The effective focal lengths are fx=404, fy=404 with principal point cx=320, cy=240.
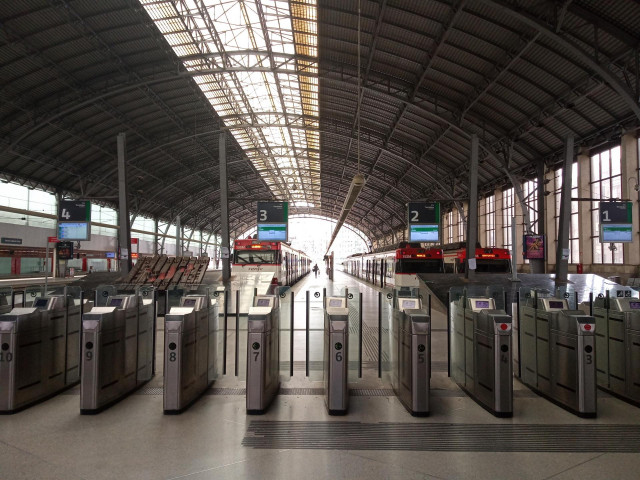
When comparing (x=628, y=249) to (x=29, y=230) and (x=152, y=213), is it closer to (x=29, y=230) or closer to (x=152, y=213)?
(x=29, y=230)

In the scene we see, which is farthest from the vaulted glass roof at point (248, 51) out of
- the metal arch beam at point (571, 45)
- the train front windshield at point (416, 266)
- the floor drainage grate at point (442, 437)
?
the floor drainage grate at point (442, 437)

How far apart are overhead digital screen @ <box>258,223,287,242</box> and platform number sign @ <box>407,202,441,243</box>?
6642 millimetres

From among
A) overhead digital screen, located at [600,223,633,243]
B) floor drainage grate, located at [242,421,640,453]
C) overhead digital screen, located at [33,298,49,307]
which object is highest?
overhead digital screen, located at [600,223,633,243]

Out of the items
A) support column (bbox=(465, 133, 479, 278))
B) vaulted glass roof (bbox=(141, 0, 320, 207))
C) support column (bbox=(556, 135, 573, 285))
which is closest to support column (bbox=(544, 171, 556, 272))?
support column (bbox=(465, 133, 479, 278))

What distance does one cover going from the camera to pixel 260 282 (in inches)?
543

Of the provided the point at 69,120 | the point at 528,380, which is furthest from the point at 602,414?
the point at 69,120

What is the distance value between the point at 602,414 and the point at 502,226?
97.3ft

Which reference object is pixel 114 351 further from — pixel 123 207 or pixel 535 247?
pixel 535 247

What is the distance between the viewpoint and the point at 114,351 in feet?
17.0

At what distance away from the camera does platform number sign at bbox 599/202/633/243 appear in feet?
52.1

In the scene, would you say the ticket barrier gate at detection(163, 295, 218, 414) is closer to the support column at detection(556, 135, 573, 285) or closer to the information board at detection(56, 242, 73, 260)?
the support column at detection(556, 135, 573, 285)

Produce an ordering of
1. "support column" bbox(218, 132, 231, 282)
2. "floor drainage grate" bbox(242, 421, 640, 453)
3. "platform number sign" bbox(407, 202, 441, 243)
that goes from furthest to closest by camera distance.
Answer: "platform number sign" bbox(407, 202, 441, 243) → "support column" bbox(218, 132, 231, 282) → "floor drainage grate" bbox(242, 421, 640, 453)

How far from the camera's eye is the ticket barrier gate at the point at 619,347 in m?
5.36

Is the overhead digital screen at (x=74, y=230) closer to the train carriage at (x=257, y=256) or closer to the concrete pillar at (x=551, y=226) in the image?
the train carriage at (x=257, y=256)
